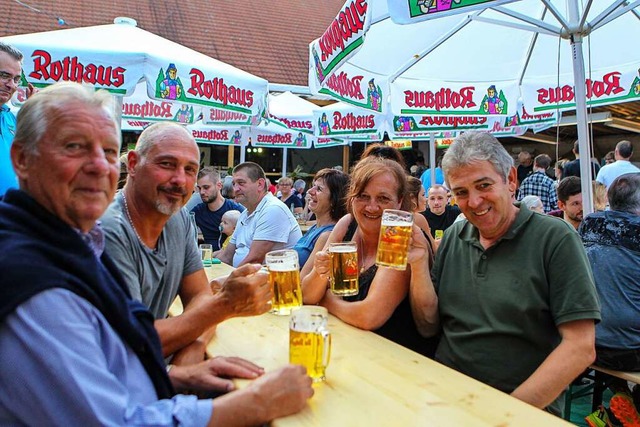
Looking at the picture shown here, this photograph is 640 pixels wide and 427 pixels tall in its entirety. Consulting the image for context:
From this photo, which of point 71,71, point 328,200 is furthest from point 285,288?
point 71,71

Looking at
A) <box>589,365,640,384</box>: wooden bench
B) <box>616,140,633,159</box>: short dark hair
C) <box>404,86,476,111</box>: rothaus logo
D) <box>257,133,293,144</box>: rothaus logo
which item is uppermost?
<box>257,133,293,144</box>: rothaus logo

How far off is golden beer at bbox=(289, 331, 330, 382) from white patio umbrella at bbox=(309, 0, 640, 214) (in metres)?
2.22

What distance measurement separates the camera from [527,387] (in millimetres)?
1477

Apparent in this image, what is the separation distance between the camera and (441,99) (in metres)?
4.62

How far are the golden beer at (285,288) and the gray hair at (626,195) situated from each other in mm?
1909

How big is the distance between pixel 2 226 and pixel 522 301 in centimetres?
150

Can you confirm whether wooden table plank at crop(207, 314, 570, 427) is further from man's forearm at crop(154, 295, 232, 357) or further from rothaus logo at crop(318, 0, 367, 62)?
rothaus logo at crop(318, 0, 367, 62)

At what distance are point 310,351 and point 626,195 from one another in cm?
208

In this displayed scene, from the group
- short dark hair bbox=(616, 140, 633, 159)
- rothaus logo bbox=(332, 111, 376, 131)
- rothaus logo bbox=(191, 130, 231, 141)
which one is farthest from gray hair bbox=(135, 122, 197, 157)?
rothaus logo bbox=(191, 130, 231, 141)

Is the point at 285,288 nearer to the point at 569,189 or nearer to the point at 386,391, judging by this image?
the point at 386,391

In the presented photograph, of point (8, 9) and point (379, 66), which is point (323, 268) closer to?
point (379, 66)

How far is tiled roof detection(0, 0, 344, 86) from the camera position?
11.9 m

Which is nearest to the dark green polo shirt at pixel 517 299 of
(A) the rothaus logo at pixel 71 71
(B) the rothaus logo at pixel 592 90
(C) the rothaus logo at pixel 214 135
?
(B) the rothaus logo at pixel 592 90

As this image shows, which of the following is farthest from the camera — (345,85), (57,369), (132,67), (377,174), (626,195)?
(345,85)
